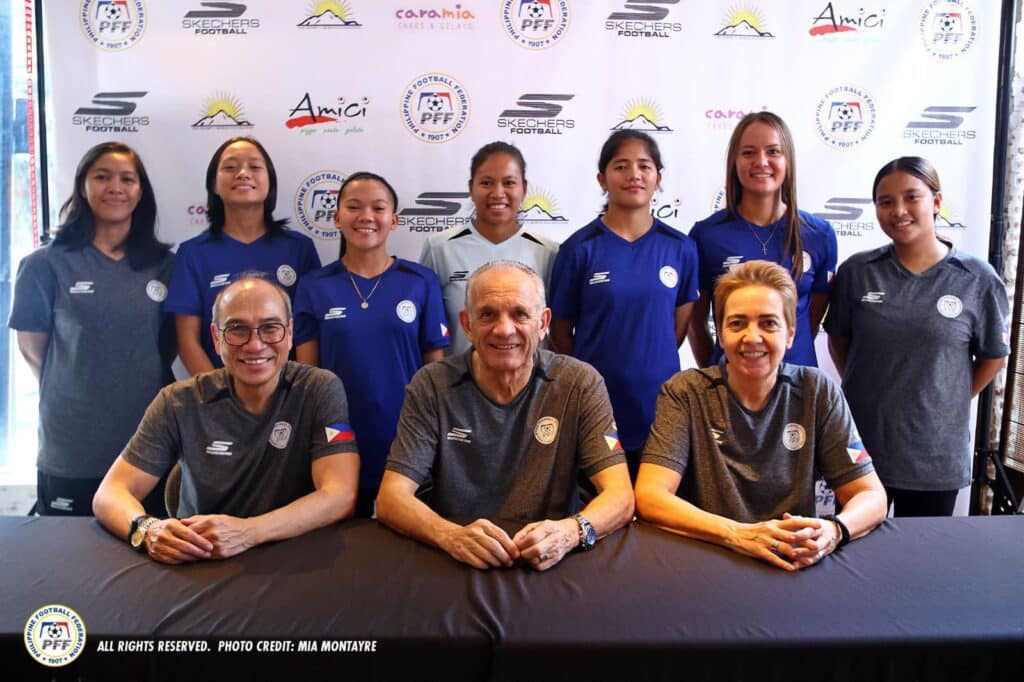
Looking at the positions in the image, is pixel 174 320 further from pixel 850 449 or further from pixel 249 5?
pixel 850 449

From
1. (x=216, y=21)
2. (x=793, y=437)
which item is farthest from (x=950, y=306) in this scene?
(x=216, y=21)

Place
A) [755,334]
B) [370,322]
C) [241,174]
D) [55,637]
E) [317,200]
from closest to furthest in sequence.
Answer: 1. [55,637]
2. [755,334]
3. [370,322]
4. [241,174]
5. [317,200]

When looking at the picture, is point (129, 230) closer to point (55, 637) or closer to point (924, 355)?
point (55, 637)

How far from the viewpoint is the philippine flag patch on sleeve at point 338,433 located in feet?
6.29

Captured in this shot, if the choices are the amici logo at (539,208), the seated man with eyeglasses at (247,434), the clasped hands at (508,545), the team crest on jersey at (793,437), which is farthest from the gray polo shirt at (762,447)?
the amici logo at (539,208)

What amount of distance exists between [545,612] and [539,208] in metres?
2.30

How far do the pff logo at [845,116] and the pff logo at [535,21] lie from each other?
128 centimetres

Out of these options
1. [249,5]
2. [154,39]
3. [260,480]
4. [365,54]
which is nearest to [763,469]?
[260,480]

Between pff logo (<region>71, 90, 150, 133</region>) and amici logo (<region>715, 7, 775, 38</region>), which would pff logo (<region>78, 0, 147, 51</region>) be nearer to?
pff logo (<region>71, 90, 150, 133</region>)

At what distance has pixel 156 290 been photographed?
2713mm

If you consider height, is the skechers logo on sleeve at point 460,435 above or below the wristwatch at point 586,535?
above

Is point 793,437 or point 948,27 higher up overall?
point 948,27

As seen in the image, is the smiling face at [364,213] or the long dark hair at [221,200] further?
the long dark hair at [221,200]

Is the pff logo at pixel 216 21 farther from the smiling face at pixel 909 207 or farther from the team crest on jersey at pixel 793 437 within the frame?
the team crest on jersey at pixel 793 437
